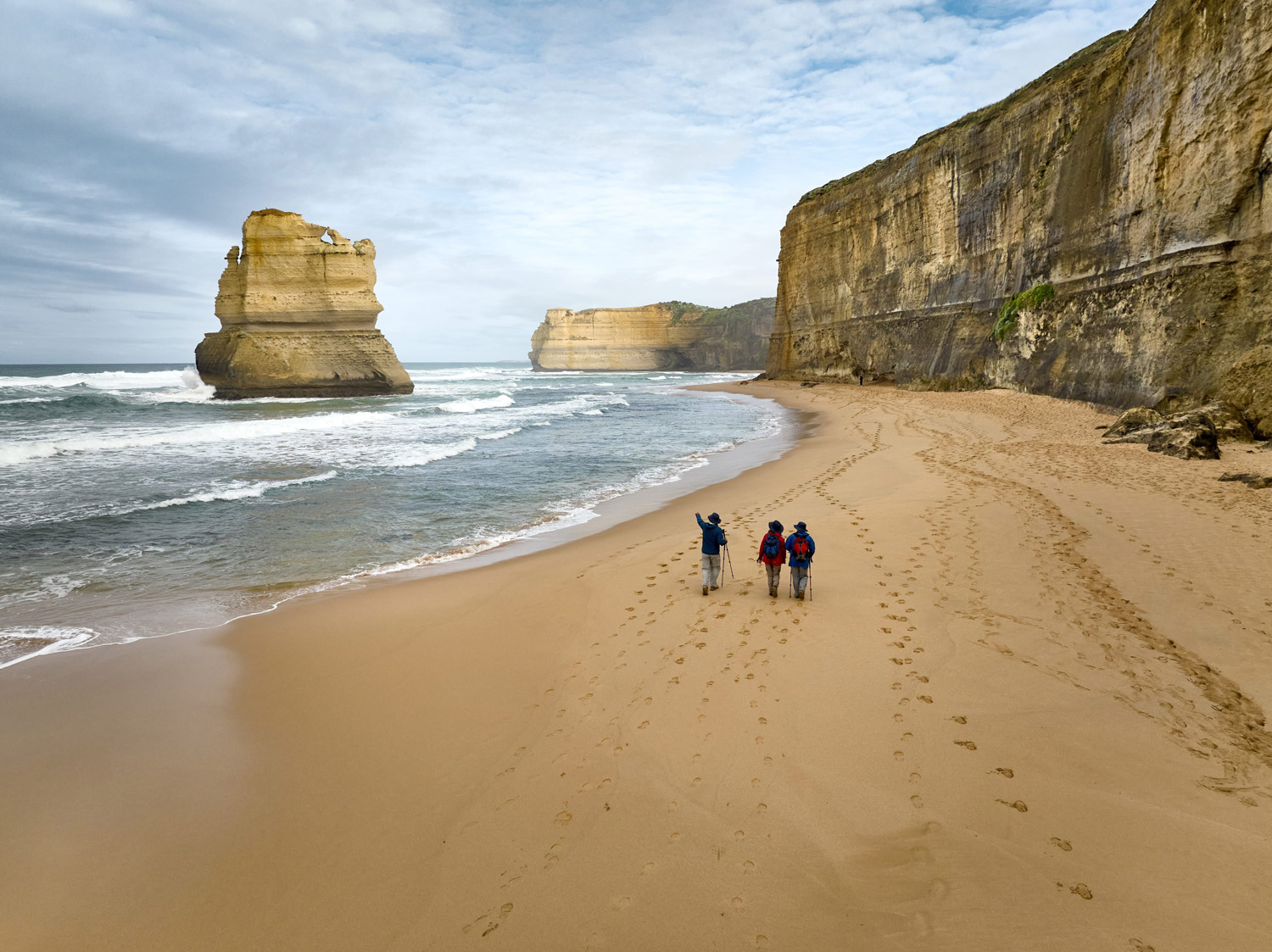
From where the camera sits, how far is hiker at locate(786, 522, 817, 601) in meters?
6.43

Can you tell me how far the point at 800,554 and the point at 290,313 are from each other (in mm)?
40692

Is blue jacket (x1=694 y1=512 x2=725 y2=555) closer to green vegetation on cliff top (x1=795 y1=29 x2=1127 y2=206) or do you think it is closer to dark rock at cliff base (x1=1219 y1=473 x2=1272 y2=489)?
dark rock at cliff base (x1=1219 y1=473 x2=1272 y2=489)

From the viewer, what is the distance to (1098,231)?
69.8 ft

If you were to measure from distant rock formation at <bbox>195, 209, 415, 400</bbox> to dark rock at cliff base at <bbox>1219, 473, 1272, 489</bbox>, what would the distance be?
41.6 meters

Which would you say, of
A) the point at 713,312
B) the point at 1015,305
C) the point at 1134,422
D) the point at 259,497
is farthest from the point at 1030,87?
the point at 713,312

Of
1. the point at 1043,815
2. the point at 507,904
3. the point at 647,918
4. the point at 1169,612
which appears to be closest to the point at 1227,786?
the point at 1043,815

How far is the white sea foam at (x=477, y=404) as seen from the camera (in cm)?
3550

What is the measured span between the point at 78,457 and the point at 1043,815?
2435 cm

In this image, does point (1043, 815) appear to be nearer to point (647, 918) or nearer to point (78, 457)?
point (647, 918)

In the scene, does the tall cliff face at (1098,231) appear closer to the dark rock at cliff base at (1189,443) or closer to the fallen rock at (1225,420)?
the fallen rock at (1225,420)

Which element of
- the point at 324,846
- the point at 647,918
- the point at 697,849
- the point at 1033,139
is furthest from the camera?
the point at 1033,139

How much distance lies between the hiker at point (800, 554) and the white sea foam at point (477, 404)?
30901mm

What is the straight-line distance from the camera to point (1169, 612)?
584 cm

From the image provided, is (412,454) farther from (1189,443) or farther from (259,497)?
(1189,443)
